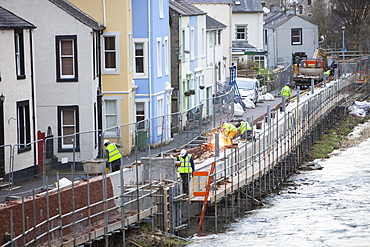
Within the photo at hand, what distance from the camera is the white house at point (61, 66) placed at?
37.7 m

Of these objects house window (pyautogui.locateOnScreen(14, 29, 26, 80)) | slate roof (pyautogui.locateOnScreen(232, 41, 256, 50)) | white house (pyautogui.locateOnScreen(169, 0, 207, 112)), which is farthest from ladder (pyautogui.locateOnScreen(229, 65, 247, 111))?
house window (pyautogui.locateOnScreen(14, 29, 26, 80))

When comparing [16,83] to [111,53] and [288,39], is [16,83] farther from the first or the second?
[288,39]

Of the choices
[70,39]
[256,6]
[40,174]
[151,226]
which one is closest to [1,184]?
[40,174]

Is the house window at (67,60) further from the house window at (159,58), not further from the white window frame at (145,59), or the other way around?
the house window at (159,58)

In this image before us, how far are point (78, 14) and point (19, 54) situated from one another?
21.3 ft

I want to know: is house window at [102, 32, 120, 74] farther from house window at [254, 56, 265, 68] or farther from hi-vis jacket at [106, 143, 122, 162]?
house window at [254, 56, 265, 68]

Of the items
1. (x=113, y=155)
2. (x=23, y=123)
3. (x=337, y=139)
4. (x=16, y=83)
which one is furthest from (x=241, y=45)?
(x=113, y=155)

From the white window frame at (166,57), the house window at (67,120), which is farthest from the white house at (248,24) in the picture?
the house window at (67,120)

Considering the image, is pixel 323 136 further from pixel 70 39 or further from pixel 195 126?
pixel 70 39

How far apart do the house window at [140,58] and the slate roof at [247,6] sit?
48.1m

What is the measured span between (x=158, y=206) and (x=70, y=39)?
12462 millimetres

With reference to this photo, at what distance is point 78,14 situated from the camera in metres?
38.6

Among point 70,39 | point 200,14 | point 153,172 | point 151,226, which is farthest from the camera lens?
point 200,14

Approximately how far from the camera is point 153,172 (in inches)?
1177
